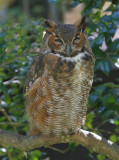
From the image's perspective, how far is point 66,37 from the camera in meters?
2.02

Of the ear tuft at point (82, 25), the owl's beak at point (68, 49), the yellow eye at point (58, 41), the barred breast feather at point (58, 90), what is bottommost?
the barred breast feather at point (58, 90)

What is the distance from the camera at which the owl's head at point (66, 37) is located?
2.03m

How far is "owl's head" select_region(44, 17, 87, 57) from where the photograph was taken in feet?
6.65

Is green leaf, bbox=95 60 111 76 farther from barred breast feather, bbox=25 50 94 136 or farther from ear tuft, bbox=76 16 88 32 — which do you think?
ear tuft, bbox=76 16 88 32

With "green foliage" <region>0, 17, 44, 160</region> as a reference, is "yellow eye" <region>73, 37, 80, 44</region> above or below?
above

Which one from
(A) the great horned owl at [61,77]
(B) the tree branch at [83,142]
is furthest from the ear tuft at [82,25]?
(B) the tree branch at [83,142]

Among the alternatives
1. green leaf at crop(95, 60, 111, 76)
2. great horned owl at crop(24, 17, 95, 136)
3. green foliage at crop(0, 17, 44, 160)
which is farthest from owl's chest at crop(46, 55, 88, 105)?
green foliage at crop(0, 17, 44, 160)

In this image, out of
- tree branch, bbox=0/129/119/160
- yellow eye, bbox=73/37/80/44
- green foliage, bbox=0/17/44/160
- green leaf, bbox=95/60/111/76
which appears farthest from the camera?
green foliage, bbox=0/17/44/160

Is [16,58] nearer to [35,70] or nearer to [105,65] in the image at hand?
[35,70]

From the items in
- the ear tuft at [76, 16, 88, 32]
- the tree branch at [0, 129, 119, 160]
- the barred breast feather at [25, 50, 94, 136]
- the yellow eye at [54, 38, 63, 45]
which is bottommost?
the tree branch at [0, 129, 119, 160]

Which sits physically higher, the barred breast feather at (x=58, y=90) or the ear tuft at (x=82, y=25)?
the ear tuft at (x=82, y=25)

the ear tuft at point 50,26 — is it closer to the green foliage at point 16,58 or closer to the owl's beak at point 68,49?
the owl's beak at point 68,49

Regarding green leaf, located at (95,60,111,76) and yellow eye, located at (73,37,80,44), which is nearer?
yellow eye, located at (73,37,80,44)

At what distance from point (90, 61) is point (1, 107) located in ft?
2.95
